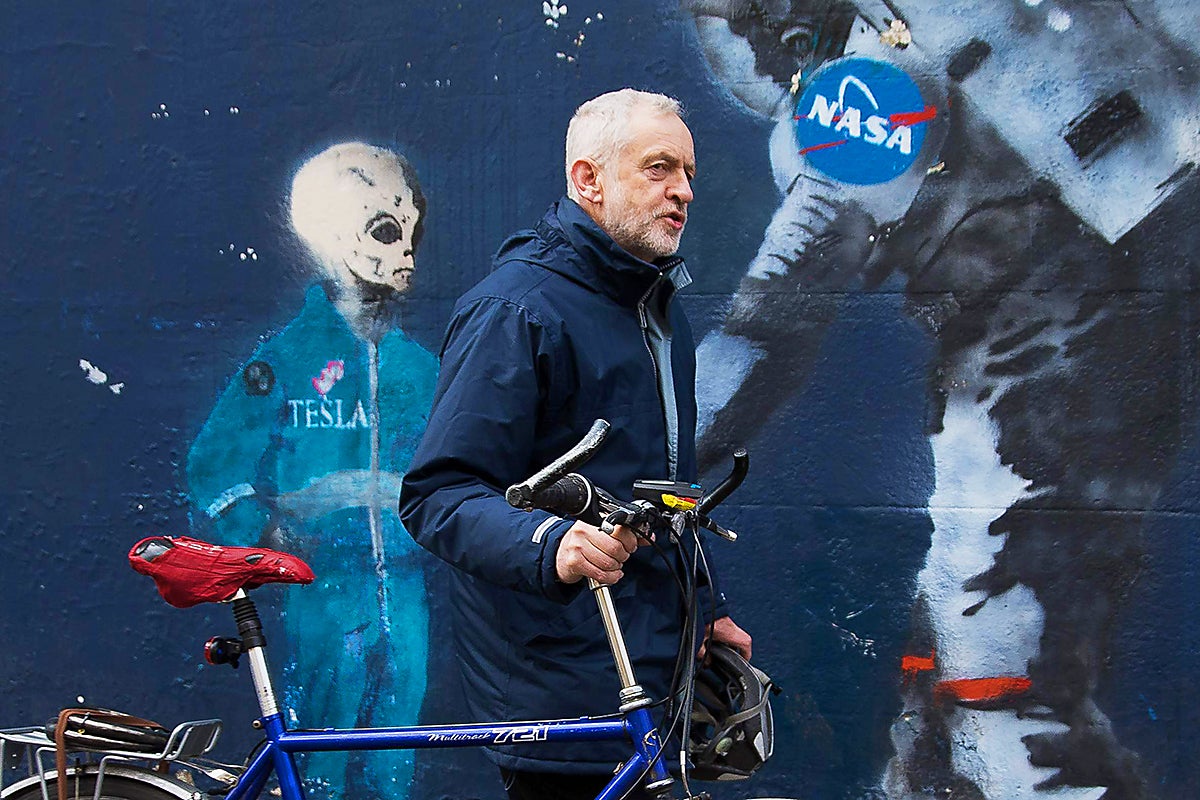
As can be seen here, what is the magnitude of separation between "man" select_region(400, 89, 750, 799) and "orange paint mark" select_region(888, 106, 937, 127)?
1.20 metres

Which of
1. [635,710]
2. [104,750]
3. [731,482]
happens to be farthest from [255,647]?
[731,482]

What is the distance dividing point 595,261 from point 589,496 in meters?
0.65

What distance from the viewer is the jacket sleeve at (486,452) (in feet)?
7.75

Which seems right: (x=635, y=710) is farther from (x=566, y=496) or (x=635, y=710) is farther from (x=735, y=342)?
(x=735, y=342)

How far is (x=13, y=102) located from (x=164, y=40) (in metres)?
0.54

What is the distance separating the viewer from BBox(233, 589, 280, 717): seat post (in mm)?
2816

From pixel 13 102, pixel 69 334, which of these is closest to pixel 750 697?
pixel 69 334

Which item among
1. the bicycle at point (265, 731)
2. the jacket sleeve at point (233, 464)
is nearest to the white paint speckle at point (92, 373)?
the jacket sleeve at point (233, 464)

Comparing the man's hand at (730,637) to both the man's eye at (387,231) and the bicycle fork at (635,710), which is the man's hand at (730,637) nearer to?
the bicycle fork at (635,710)

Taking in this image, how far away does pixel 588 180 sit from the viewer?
2.79m

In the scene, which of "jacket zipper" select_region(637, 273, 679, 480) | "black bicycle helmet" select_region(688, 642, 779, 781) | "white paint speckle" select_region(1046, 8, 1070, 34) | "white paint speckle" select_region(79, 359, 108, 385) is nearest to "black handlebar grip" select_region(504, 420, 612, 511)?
"jacket zipper" select_region(637, 273, 679, 480)

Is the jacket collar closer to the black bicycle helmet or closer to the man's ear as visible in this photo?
the man's ear

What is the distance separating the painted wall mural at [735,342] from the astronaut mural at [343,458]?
0.5 inches

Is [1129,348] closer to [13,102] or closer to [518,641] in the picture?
[518,641]
